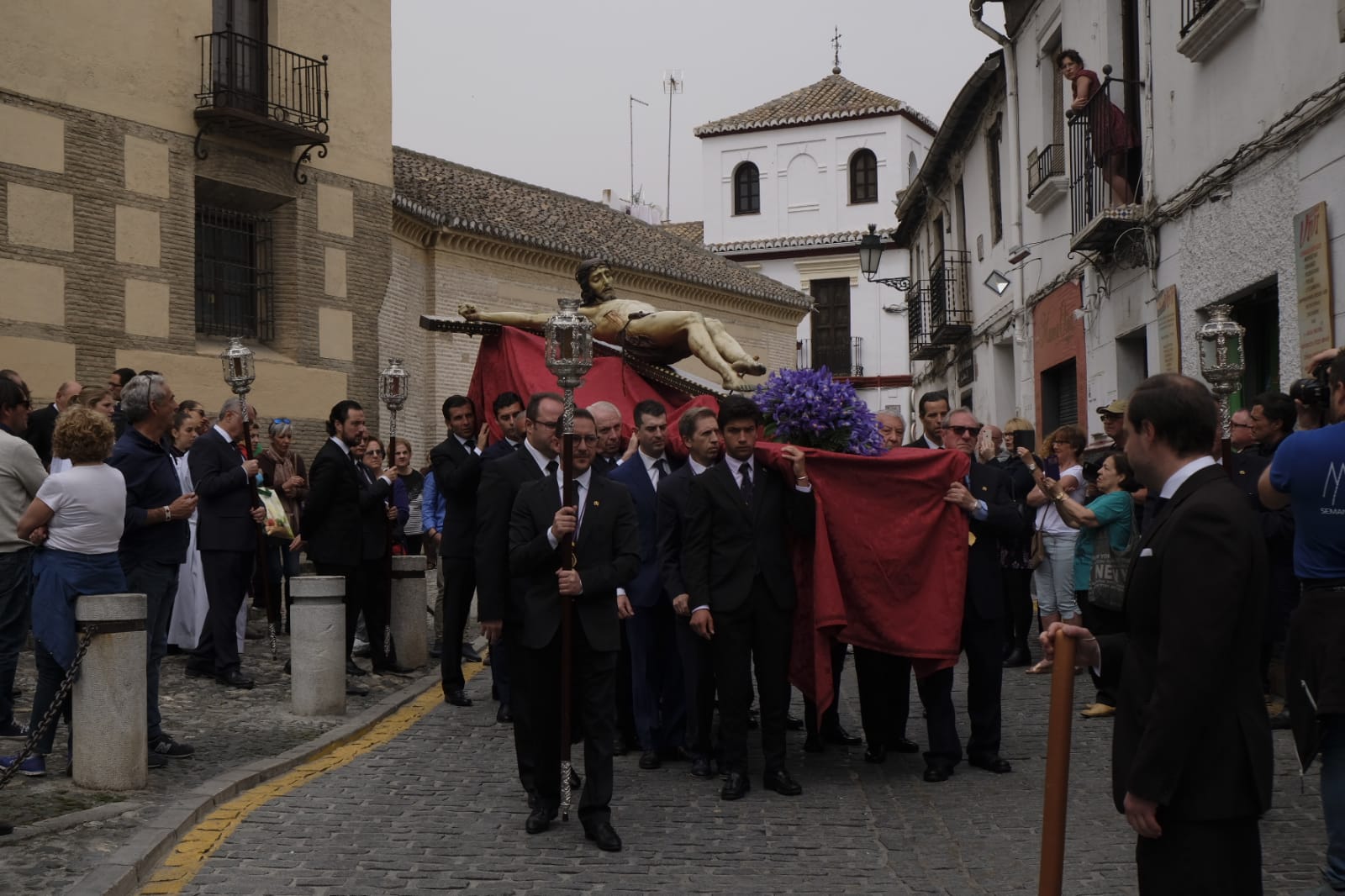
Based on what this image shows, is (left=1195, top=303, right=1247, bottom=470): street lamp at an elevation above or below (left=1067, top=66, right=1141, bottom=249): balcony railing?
below

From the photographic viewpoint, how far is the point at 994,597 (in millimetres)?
8039

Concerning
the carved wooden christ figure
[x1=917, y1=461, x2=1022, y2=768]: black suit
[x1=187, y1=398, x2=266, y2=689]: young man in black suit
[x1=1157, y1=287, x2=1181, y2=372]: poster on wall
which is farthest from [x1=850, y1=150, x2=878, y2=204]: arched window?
[x1=917, y1=461, x2=1022, y2=768]: black suit

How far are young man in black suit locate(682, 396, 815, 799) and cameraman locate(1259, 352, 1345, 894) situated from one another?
2.63 metres

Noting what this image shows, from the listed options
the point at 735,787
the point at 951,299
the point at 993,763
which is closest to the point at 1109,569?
the point at 993,763

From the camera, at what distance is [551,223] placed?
29828mm

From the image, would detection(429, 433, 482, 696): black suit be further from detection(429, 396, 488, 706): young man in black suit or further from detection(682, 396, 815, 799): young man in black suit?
detection(682, 396, 815, 799): young man in black suit

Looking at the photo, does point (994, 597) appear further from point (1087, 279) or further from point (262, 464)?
point (1087, 279)

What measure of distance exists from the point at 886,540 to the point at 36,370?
13.2 metres

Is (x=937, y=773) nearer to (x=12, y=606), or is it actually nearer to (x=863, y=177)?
(x=12, y=606)

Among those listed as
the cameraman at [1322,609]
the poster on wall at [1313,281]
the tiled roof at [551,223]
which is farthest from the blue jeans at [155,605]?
the tiled roof at [551,223]

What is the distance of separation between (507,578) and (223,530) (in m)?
3.79

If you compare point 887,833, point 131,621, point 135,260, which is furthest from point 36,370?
point 887,833

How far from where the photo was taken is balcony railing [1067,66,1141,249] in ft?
47.6

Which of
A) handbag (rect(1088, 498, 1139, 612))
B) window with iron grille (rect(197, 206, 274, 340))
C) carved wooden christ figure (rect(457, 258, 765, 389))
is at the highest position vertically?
window with iron grille (rect(197, 206, 274, 340))
